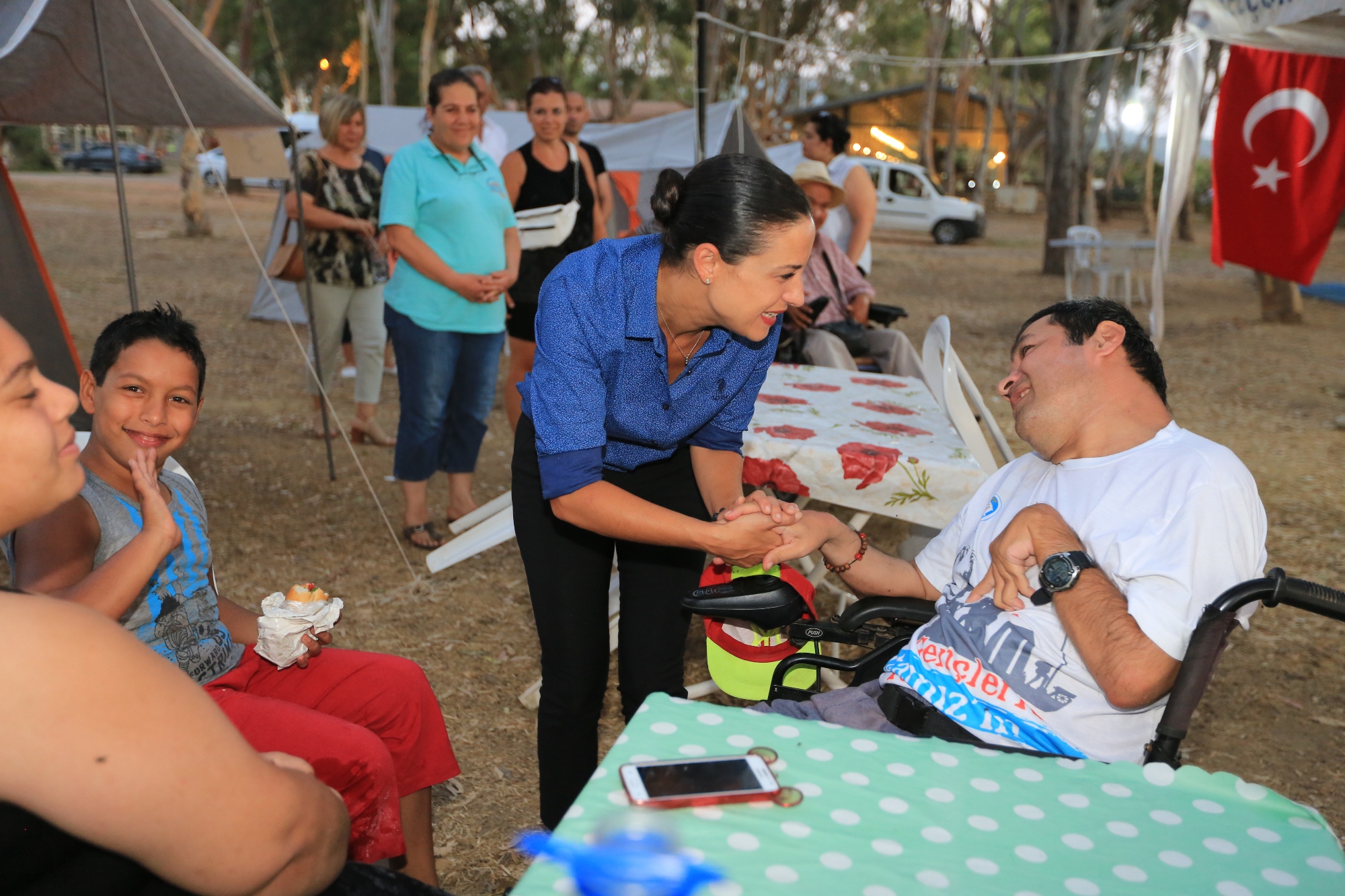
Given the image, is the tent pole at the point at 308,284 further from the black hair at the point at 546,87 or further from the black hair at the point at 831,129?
the black hair at the point at 831,129

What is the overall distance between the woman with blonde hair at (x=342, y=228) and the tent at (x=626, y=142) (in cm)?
386

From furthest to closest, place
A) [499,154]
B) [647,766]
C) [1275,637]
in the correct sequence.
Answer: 1. [499,154]
2. [1275,637]
3. [647,766]

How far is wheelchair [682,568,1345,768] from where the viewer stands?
1.65 meters

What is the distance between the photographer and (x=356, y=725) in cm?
202

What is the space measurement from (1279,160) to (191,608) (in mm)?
7404

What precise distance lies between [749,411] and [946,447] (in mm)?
1020

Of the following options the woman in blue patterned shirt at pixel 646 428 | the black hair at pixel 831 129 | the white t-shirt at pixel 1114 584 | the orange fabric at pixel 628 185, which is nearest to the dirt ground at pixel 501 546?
the woman in blue patterned shirt at pixel 646 428

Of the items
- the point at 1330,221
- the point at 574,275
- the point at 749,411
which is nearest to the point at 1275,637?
the point at 749,411

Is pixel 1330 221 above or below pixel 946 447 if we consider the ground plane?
above

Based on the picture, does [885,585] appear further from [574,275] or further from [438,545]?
[438,545]

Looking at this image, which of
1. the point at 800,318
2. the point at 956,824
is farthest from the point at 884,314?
the point at 956,824

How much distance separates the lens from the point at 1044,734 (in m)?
1.86

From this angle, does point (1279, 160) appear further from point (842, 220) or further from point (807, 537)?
point (807, 537)

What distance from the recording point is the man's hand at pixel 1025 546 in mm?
1877
